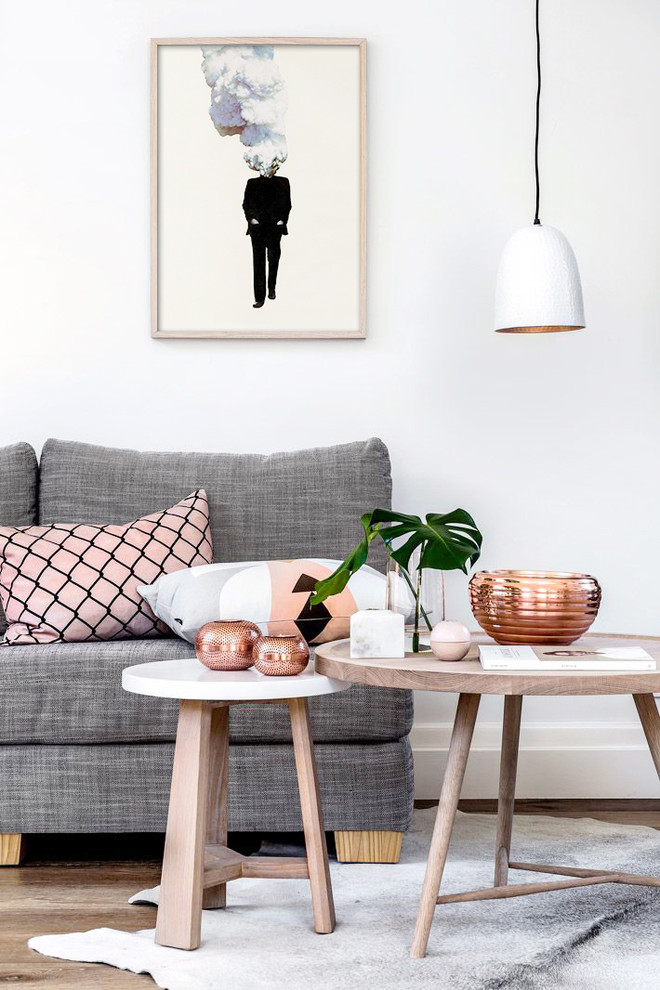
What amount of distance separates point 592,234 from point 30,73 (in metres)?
1.66

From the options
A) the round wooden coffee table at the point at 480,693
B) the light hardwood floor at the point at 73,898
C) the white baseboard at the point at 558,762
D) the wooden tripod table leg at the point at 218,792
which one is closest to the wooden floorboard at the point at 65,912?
the light hardwood floor at the point at 73,898

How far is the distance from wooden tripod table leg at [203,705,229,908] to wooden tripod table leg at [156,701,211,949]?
0.16 metres

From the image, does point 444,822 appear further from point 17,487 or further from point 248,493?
point 17,487

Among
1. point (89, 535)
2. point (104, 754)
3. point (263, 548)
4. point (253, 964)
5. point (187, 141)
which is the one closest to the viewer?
point (253, 964)

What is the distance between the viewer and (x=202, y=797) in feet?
5.31

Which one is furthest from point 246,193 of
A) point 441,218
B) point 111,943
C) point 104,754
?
point 111,943

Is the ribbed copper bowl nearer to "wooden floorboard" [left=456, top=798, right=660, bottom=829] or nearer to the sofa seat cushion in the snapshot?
the sofa seat cushion

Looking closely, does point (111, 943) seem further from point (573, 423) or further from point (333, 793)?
point (573, 423)

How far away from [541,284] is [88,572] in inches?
49.0

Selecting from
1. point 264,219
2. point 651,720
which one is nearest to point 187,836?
point 651,720

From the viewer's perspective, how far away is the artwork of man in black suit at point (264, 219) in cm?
288

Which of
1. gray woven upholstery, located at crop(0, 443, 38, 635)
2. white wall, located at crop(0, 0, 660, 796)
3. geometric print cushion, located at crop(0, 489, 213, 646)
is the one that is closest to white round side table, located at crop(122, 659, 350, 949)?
geometric print cushion, located at crop(0, 489, 213, 646)

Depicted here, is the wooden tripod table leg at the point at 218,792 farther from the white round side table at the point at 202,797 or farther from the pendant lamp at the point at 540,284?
the pendant lamp at the point at 540,284

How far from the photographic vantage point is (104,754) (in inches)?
83.1
